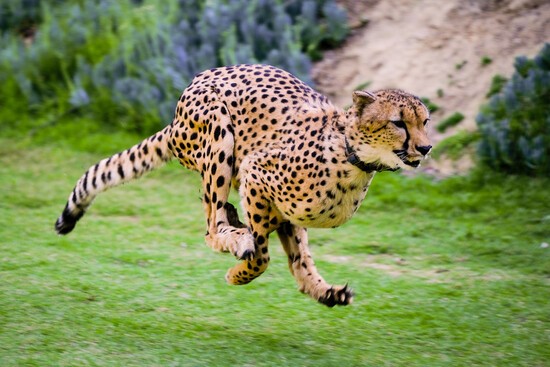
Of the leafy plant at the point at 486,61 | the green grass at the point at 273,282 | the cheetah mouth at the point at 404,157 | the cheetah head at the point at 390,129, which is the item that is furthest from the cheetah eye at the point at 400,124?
the leafy plant at the point at 486,61

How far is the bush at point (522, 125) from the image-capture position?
888 centimetres

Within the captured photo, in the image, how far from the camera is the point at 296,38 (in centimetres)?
1102

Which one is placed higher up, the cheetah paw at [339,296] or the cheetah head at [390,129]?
the cheetah head at [390,129]

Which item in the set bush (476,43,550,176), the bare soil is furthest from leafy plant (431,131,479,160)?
bush (476,43,550,176)

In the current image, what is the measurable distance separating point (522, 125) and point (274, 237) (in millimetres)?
2737

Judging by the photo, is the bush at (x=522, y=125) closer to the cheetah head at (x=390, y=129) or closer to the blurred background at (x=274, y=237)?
the blurred background at (x=274, y=237)

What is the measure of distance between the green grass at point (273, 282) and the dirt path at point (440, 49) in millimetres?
1202

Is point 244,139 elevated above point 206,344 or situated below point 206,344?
above

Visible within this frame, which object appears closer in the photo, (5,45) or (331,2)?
(331,2)

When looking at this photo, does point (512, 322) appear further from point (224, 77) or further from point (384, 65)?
point (384, 65)

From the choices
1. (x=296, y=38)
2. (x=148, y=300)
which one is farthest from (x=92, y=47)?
(x=148, y=300)

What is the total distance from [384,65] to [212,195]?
17.3ft

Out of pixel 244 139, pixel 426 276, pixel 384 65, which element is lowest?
pixel 426 276

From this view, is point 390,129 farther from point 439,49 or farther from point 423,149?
point 439,49
